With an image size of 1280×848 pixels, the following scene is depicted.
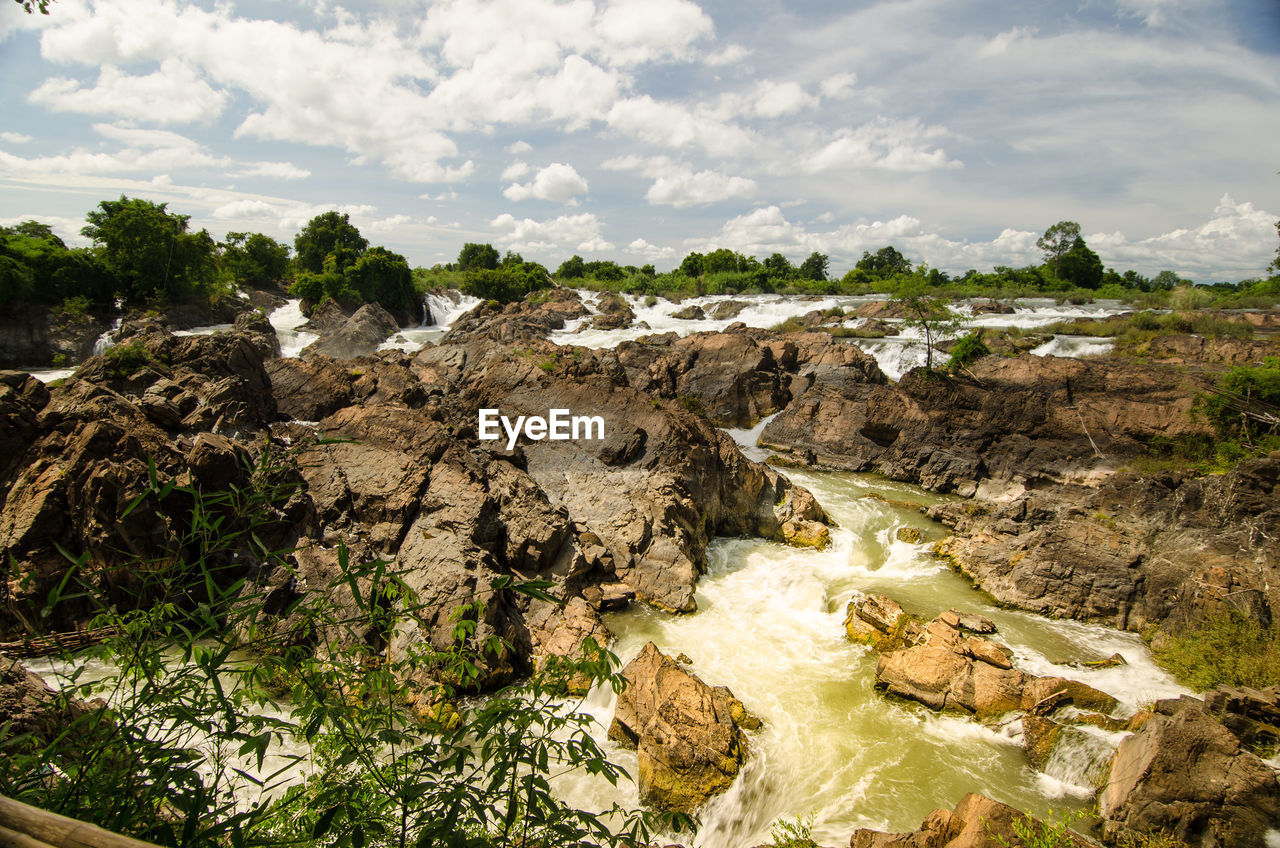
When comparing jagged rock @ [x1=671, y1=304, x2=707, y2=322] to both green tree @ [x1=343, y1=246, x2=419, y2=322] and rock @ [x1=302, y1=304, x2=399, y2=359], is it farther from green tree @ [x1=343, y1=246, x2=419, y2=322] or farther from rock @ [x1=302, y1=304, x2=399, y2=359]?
rock @ [x1=302, y1=304, x2=399, y2=359]

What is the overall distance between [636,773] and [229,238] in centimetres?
5310

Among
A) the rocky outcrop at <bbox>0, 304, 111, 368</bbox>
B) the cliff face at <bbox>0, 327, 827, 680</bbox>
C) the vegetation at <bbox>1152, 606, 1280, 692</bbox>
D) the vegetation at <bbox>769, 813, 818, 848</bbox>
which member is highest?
the rocky outcrop at <bbox>0, 304, 111, 368</bbox>

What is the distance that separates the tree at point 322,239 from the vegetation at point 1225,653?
52609 millimetres

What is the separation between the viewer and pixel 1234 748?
603 cm

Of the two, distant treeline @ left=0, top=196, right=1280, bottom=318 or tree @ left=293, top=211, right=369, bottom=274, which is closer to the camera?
distant treeline @ left=0, top=196, right=1280, bottom=318

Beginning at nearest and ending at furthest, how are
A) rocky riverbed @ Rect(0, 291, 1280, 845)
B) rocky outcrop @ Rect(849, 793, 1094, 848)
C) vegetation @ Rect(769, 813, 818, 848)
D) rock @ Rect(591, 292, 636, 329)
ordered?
rocky outcrop @ Rect(849, 793, 1094, 848) < vegetation @ Rect(769, 813, 818, 848) < rocky riverbed @ Rect(0, 291, 1280, 845) < rock @ Rect(591, 292, 636, 329)

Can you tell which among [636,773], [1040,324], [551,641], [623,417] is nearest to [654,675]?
[636,773]

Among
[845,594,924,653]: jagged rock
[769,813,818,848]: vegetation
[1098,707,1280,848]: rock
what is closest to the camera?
[1098,707,1280,848]: rock

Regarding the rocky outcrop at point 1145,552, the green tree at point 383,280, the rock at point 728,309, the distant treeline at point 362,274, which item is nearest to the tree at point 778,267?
the distant treeline at point 362,274

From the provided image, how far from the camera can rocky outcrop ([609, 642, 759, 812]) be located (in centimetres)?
683

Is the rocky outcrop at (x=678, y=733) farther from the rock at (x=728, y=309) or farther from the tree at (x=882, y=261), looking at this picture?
the tree at (x=882, y=261)

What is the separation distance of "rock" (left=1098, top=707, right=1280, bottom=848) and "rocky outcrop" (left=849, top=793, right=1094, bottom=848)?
1.02 m

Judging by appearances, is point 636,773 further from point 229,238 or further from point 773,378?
point 229,238

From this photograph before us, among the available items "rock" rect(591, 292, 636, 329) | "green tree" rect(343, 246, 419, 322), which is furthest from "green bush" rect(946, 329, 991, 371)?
"green tree" rect(343, 246, 419, 322)
